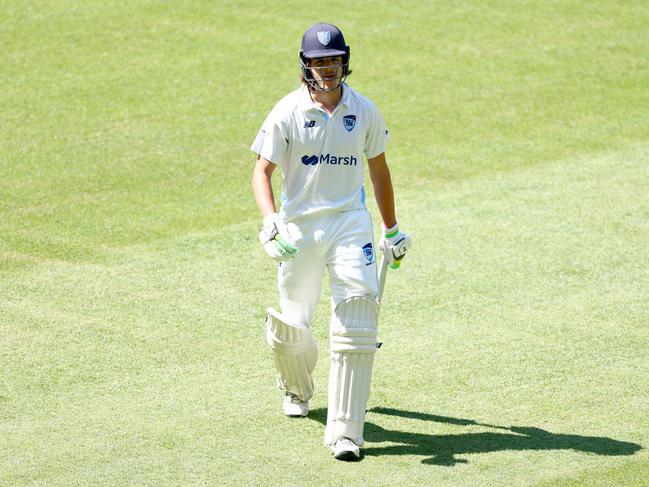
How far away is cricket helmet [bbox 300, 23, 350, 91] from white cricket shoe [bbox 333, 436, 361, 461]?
6.10 feet

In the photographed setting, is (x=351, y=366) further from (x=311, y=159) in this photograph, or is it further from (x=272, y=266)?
(x=272, y=266)

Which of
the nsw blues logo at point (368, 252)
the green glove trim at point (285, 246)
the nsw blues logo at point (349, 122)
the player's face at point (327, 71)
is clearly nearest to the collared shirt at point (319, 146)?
the nsw blues logo at point (349, 122)

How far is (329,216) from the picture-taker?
20.7 ft

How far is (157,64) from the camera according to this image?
13.8 meters

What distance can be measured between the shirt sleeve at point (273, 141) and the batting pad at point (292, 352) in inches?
34.2

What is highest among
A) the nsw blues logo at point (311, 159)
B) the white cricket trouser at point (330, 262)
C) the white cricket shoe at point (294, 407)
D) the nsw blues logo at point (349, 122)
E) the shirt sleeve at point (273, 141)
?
the nsw blues logo at point (349, 122)

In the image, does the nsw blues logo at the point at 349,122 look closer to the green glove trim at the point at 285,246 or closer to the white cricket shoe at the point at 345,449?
the green glove trim at the point at 285,246

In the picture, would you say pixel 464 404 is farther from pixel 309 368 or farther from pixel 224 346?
pixel 224 346

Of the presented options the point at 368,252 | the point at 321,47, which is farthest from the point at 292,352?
the point at 321,47

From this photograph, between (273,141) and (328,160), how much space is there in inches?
12.3

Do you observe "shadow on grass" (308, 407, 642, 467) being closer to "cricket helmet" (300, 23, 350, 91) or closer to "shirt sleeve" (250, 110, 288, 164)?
"shirt sleeve" (250, 110, 288, 164)

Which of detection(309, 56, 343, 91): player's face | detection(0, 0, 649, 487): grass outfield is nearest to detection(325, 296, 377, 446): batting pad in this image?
detection(0, 0, 649, 487): grass outfield

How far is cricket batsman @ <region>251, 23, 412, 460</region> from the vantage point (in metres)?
6.08

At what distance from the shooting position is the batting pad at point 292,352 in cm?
640
